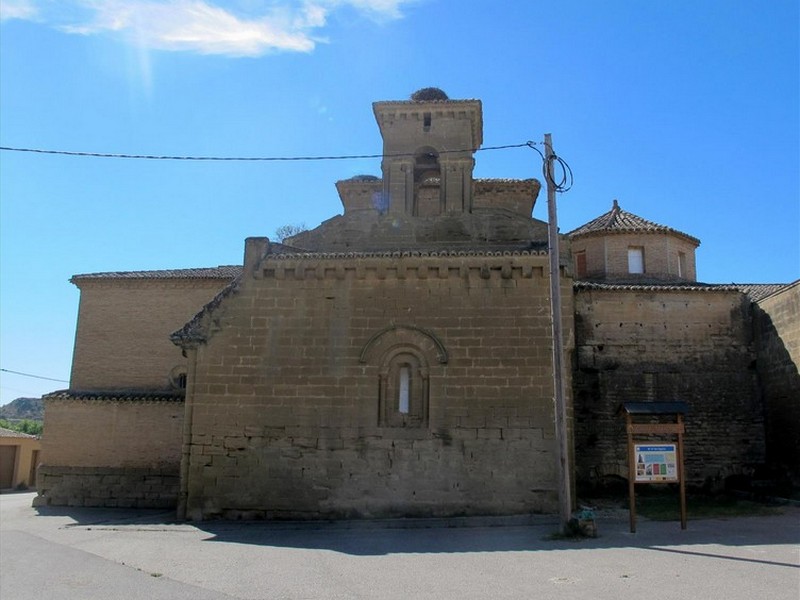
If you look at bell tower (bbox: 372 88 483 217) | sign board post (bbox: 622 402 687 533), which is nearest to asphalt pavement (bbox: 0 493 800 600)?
sign board post (bbox: 622 402 687 533)

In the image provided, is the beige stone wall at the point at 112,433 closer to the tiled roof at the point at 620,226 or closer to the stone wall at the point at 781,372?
the tiled roof at the point at 620,226

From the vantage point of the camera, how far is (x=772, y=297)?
19.4 m

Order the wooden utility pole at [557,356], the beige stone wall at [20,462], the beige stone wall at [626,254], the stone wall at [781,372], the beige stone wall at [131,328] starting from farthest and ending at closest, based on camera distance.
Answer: the beige stone wall at [20,462] < the beige stone wall at [131,328] < the beige stone wall at [626,254] < the stone wall at [781,372] < the wooden utility pole at [557,356]

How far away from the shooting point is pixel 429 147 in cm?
1981

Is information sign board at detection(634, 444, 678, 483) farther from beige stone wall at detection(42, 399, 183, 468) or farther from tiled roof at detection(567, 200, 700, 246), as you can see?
beige stone wall at detection(42, 399, 183, 468)

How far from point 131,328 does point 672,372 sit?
1865cm

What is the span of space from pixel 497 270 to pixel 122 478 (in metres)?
13.9

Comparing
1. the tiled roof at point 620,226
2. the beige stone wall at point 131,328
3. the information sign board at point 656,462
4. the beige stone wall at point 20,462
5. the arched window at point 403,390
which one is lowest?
the beige stone wall at point 20,462

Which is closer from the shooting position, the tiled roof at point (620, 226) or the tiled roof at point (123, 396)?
the tiled roof at point (123, 396)

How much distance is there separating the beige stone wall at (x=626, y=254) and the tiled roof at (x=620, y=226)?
17 cm

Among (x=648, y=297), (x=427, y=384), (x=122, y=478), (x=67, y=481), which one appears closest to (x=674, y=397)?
(x=648, y=297)

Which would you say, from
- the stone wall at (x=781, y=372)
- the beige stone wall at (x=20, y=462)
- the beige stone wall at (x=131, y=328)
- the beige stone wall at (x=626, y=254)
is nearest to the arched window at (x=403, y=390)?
the stone wall at (x=781, y=372)

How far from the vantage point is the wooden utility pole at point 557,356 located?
→ 1143 centimetres

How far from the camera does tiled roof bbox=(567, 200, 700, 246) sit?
76.9ft
